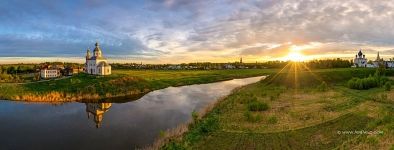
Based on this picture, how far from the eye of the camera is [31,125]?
28656 millimetres

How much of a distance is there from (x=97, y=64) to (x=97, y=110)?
107 feet

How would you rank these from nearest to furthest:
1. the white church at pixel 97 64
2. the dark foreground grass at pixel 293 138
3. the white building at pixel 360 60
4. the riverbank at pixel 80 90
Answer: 1. the dark foreground grass at pixel 293 138
2. the riverbank at pixel 80 90
3. the white church at pixel 97 64
4. the white building at pixel 360 60

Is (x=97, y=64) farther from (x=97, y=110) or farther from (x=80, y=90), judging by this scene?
(x=97, y=110)

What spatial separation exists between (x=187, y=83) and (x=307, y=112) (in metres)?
51.9

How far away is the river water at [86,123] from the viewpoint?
2227 centimetres

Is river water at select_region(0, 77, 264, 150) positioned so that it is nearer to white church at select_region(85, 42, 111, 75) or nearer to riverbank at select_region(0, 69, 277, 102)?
riverbank at select_region(0, 69, 277, 102)

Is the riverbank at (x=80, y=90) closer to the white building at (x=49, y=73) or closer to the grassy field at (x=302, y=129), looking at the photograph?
the grassy field at (x=302, y=129)

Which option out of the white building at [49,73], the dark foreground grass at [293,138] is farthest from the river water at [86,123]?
the white building at [49,73]

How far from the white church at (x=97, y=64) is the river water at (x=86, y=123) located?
23.9 metres

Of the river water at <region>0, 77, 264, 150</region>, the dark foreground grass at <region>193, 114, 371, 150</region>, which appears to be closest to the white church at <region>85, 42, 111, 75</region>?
the river water at <region>0, 77, 264, 150</region>

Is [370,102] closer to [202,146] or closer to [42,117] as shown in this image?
[202,146]

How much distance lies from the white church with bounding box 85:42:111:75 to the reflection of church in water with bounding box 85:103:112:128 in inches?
973

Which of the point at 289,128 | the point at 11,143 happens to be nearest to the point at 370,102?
the point at 289,128

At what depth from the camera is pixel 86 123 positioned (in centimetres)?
2944
